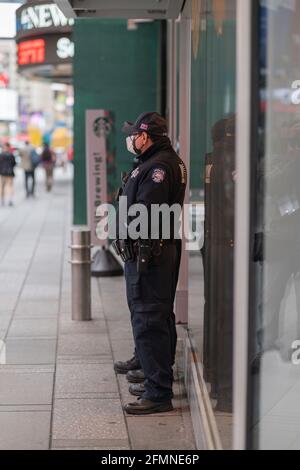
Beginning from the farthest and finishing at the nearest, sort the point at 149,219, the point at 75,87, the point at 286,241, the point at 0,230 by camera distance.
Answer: the point at 0,230 < the point at 75,87 < the point at 286,241 < the point at 149,219

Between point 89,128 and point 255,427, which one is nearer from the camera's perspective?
point 255,427

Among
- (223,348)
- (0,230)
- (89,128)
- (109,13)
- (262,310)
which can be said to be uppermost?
(109,13)

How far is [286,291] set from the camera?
6559 millimetres

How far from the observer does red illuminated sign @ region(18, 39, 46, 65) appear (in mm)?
18078

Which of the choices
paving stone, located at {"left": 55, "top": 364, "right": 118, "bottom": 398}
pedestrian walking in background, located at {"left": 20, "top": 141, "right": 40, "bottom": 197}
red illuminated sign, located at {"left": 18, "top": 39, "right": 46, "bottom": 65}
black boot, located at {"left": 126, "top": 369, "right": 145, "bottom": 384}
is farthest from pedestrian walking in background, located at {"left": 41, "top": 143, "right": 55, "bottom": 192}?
black boot, located at {"left": 126, "top": 369, "right": 145, "bottom": 384}

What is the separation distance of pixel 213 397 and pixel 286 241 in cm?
182

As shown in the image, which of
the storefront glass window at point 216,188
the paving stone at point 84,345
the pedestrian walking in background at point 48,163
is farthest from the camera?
the pedestrian walking in background at point 48,163

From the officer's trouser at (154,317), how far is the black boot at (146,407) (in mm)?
37

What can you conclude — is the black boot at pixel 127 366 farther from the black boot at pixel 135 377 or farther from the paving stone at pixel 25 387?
the paving stone at pixel 25 387

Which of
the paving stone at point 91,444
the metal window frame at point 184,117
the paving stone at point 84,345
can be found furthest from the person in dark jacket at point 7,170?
the paving stone at point 91,444

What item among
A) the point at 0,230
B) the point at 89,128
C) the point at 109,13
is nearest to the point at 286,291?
the point at 109,13

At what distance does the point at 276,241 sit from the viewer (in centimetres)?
604

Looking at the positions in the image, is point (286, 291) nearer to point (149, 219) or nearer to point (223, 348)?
point (149, 219)

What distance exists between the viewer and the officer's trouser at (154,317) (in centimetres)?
553
